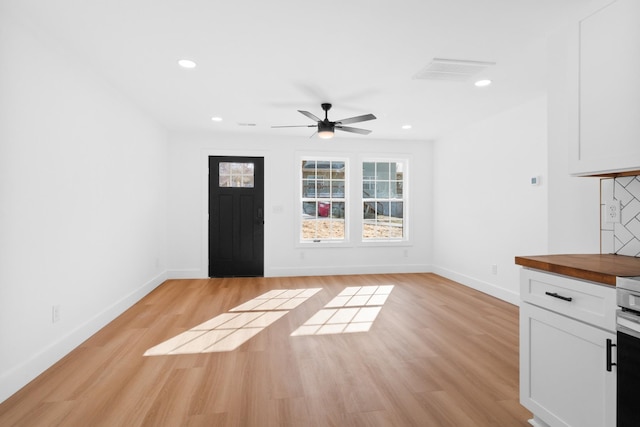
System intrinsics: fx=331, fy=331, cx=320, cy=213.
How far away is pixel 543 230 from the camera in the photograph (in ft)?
12.7

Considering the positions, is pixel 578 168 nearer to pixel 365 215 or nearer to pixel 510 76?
pixel 510 76

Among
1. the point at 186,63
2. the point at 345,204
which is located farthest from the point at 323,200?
the point at 186,63

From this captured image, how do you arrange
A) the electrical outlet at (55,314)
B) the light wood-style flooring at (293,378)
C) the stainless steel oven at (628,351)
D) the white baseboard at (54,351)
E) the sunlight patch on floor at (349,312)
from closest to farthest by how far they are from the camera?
1. the stainless steel oven at (628,351)
2. the light wood-style flooring at (293,378)
3. the white baseboard at (54,351)
4. the electrical outlet at (55,314)
5. the sunlight patch on floor at (349,312)

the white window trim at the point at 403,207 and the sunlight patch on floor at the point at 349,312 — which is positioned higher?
the white window trim at the point at 403,207

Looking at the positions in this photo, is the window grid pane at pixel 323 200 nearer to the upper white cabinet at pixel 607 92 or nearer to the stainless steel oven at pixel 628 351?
the upper white cabinet at pixel 607 92

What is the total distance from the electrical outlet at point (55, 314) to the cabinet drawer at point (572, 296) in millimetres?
3367

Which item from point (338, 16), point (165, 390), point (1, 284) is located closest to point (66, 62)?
point (1, 284)

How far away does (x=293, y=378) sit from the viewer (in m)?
2.38

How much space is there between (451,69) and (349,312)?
2821 millimetres

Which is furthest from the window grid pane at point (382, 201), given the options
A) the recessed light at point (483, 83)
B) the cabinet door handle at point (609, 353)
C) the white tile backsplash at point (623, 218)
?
the cabinet door handle at point (609, 353)

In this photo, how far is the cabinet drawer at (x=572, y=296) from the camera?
1.41 metres

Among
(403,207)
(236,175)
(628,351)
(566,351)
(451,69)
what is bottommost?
(566,351)

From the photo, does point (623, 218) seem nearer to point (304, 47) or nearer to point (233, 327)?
point (304, 47)

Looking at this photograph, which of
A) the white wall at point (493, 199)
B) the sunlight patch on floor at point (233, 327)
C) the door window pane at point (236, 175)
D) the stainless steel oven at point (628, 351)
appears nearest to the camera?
the stainless steel oven at point (628, 351)
